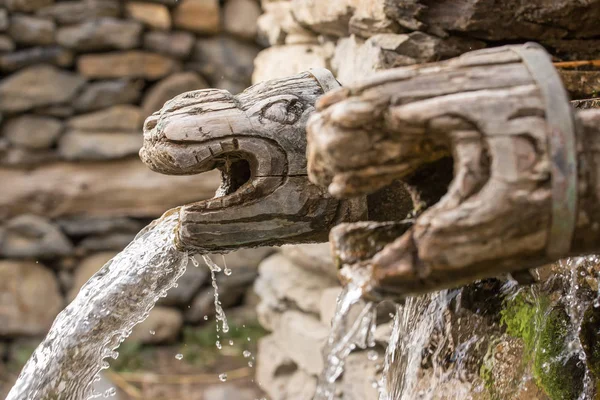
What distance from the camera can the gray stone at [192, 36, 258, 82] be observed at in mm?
3855

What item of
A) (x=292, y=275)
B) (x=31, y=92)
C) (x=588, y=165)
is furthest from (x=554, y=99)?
(x=31, y=92)

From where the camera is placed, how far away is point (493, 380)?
1226 mm

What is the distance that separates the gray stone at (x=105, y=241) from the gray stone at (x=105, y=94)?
0.69 m

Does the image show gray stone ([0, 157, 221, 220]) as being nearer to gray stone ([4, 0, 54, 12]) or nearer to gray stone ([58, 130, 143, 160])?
gray stone ([58, 130, 143, 160])

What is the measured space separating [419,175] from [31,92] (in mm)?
3151

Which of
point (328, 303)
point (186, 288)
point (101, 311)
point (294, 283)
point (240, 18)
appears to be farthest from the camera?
point (186, 288)

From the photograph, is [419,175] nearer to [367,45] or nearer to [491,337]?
[491,337]

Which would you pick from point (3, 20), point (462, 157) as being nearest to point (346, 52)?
point (462, 157)

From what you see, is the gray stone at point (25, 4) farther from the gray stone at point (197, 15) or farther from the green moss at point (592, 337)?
the green moss at point (592, 337)

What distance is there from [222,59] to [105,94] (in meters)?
0.65

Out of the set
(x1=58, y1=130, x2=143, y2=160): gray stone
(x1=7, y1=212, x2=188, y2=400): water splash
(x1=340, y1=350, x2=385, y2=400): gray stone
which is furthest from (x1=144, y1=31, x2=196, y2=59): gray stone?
(x1=7, y1=212, x2=188, y2=400): water splash

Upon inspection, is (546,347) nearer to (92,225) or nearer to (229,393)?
(229,393)

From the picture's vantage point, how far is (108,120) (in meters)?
3.70

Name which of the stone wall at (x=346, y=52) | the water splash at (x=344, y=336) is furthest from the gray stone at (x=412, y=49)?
the water splash at (x=344, y=336)
